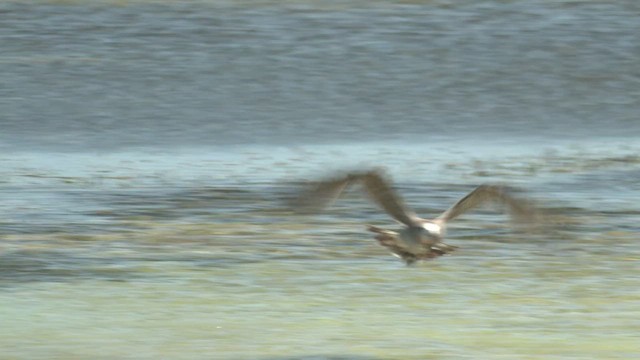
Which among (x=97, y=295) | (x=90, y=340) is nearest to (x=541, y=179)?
(x=97, y=295)

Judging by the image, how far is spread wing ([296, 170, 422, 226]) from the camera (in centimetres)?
667

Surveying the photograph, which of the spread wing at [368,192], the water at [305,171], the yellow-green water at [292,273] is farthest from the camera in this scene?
the water at [305,171]

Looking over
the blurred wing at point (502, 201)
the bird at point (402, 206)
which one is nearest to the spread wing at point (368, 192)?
the bird at point (402, 206)

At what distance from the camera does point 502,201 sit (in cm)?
702

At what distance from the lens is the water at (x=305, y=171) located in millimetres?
7305

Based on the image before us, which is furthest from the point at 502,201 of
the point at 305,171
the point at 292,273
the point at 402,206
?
the point at 305,171

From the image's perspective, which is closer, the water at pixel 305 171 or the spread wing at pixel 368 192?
the spread wing at pixel 368 192

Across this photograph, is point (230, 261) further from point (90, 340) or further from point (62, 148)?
point (62, 148)

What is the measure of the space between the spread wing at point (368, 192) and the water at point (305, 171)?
455 millimetres

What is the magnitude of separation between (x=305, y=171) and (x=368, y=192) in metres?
6.54

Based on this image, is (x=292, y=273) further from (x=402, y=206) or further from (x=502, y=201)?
(x=502, y=201)

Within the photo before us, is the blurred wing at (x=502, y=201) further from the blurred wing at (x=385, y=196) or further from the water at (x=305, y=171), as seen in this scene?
the blurred wing at (x=385, y=196)

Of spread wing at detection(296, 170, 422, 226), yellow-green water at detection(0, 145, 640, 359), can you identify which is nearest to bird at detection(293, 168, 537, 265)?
spread wing at detection(296, 170, 422, 226)

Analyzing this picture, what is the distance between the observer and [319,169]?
13539 mm
